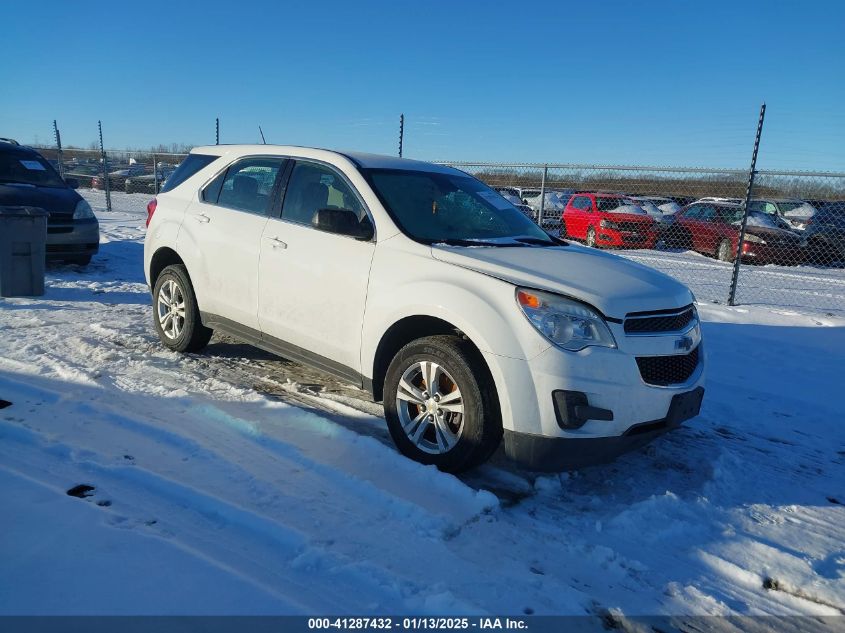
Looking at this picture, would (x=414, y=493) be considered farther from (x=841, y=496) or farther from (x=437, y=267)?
(x=841, y=496)

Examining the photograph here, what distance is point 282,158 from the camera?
15.4 ft

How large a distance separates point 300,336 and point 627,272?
2193mm

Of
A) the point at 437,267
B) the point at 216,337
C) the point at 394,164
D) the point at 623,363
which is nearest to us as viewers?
the point at 623,363

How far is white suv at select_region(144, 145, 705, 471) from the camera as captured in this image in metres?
3.11

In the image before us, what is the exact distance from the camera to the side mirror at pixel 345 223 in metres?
3.88

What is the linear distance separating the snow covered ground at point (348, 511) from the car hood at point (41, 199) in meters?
4.33

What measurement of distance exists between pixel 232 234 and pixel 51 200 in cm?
538

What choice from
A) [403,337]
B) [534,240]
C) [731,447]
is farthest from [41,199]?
[731,447]

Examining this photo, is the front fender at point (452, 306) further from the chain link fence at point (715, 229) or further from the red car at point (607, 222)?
the red car at point (607, 222)

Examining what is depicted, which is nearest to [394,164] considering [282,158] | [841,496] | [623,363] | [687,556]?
[282,158]

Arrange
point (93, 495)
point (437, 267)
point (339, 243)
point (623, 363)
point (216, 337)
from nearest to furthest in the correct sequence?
point (93, 495) → point (623, 363) → point (437, 267) → point (339, 243) → point (216, 337)

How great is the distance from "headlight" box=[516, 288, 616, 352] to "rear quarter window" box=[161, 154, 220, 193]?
3474 mm

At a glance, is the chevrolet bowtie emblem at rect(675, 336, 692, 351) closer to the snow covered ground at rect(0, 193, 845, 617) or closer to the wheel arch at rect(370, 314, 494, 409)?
the snow covered ground at rect(0, 193, 845, 617)

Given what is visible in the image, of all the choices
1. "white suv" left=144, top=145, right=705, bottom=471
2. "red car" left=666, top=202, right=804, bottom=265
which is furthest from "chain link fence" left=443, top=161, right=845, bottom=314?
"white suv" left=144, top=145, right=705, bottom=471
